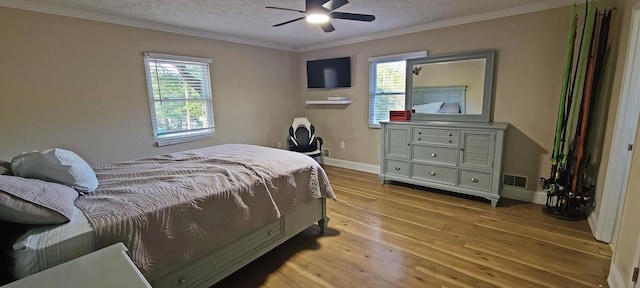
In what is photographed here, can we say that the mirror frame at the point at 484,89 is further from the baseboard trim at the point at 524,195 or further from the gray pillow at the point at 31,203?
the gray pillow at the point at 31,203

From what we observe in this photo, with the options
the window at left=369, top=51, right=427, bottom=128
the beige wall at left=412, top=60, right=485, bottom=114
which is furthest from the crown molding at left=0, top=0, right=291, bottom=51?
the beige wall at left=412, top=60, right=485, bottom=114

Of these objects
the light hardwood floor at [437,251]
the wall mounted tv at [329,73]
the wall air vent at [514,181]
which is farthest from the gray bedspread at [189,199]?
the wall mounted tv at [329,73]

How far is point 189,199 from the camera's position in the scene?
1.66m

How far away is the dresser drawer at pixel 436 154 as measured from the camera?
3.39 m

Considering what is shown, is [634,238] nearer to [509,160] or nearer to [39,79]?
[509,160]

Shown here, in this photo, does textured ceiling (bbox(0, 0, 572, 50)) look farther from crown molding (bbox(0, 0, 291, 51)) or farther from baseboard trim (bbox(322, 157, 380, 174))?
A: baseboard trim (bbox(322, 157, 380, 174))

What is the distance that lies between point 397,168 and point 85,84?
3.79 meters

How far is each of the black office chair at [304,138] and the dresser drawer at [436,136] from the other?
1735mm

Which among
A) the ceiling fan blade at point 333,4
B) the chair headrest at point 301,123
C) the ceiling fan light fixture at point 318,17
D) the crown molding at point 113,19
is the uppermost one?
the crown molding at point 113,19

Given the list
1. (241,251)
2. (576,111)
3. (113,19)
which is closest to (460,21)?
(576,111)

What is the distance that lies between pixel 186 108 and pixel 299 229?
253 centimetres

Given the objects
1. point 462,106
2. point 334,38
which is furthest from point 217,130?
point 462,106

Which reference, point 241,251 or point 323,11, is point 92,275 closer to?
point 241,251

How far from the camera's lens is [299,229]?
2.44m
